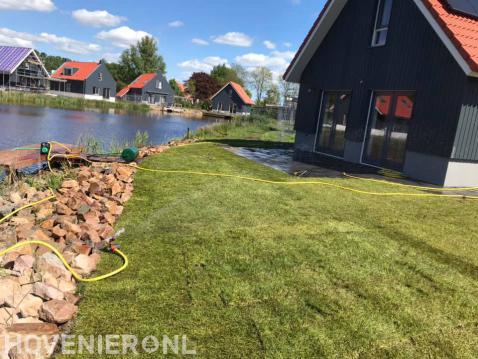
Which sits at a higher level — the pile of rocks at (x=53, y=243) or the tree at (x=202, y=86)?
the tree at (x=202, y=86)

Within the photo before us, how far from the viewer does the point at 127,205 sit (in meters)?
6.18

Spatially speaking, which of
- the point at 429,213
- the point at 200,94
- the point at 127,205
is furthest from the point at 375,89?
the point at 200,94

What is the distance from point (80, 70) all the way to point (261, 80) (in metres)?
39.3

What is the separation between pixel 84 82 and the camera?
205 feet

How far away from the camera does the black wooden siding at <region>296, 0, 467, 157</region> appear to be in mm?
9352

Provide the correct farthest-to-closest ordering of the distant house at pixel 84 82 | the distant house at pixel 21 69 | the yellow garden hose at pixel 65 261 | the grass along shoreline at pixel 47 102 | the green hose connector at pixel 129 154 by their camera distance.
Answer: the distant house at pixel 84 82
the distant house at pixel 21 69
the grass along shoreline at pixel 47 102
the green hose connector at pixel 129 154
the yellow garden hose at pixel 65 261

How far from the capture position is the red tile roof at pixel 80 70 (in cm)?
6259

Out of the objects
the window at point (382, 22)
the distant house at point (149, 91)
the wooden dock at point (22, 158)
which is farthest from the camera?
the distant house at point (149, 91)

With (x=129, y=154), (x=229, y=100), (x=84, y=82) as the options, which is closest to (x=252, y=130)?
(x=129, y=154)

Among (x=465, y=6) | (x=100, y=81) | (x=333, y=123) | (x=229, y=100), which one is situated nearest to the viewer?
(x=465, y=6)

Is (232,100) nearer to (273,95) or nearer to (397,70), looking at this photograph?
(273,95)

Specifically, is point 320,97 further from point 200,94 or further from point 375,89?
point 200,94

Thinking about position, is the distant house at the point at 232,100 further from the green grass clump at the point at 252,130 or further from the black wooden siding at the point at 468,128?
the black wooden siding at the point at 468,128

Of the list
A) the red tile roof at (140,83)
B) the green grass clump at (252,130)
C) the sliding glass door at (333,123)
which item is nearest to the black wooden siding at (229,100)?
the red tile roof at (140,83)
